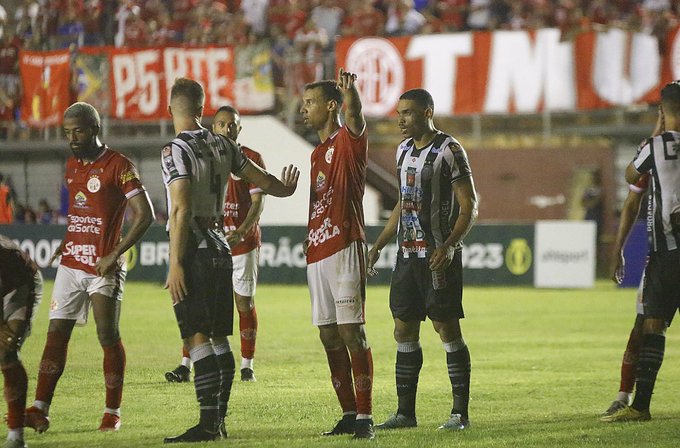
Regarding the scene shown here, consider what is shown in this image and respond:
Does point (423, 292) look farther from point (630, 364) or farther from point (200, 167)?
point (630, 364)

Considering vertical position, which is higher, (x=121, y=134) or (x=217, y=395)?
(x=121, y=134)

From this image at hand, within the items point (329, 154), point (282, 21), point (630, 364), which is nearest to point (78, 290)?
point (329, 154)

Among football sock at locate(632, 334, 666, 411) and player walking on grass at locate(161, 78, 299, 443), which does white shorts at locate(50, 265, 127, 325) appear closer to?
player walking on grass at locate(161, 78, 299, 443)

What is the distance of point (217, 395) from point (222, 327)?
17.0 inches

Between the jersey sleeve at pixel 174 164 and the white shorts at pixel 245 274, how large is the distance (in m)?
3.75

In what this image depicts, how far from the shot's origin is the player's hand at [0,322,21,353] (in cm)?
682

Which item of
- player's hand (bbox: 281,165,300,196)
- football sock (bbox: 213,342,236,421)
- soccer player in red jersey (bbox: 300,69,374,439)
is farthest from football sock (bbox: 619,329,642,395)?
football sock (bbox: 213,342,236,421)

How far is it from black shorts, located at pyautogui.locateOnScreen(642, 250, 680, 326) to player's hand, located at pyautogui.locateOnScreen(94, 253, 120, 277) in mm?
3626

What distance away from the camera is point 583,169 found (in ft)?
79.3

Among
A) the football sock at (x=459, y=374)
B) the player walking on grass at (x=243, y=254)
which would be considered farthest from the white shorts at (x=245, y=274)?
the football sock at (x=459, y=374)

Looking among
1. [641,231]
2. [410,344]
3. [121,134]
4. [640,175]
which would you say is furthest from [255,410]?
[121,134]

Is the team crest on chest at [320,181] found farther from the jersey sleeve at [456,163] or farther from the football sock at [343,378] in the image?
the football sock at [343,378]

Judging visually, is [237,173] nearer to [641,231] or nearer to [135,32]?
[641,231]

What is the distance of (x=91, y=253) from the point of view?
8094 mm
